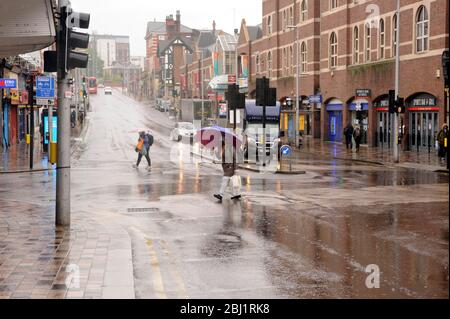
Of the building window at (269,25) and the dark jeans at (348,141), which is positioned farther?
the building window at (269,25)

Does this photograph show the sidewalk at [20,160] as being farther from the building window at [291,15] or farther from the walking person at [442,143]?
the building window at [291,15]

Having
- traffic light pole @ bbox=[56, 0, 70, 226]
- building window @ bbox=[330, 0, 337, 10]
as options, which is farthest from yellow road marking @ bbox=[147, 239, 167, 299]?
building window @ bbox=[330, 0, 337, 10]

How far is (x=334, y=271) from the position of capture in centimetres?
945

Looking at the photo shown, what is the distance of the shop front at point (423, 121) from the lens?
125ft

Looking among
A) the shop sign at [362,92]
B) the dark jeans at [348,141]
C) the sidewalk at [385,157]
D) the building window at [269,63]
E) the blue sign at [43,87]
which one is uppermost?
the building window at [269,63]

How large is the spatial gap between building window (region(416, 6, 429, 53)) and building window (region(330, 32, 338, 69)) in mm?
12178

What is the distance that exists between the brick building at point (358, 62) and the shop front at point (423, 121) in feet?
A: 0.18

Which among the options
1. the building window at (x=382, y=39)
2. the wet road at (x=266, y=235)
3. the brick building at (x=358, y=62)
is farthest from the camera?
the building window at (x=382, y=39)

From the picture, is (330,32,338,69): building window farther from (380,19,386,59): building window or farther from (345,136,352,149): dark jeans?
(345,136,352,149): dark jeans

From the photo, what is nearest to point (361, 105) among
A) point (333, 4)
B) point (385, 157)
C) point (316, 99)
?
point (316, 99)

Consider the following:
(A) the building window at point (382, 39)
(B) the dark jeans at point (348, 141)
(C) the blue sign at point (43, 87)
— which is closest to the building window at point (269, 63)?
(A) the building window at point (382, 39)
